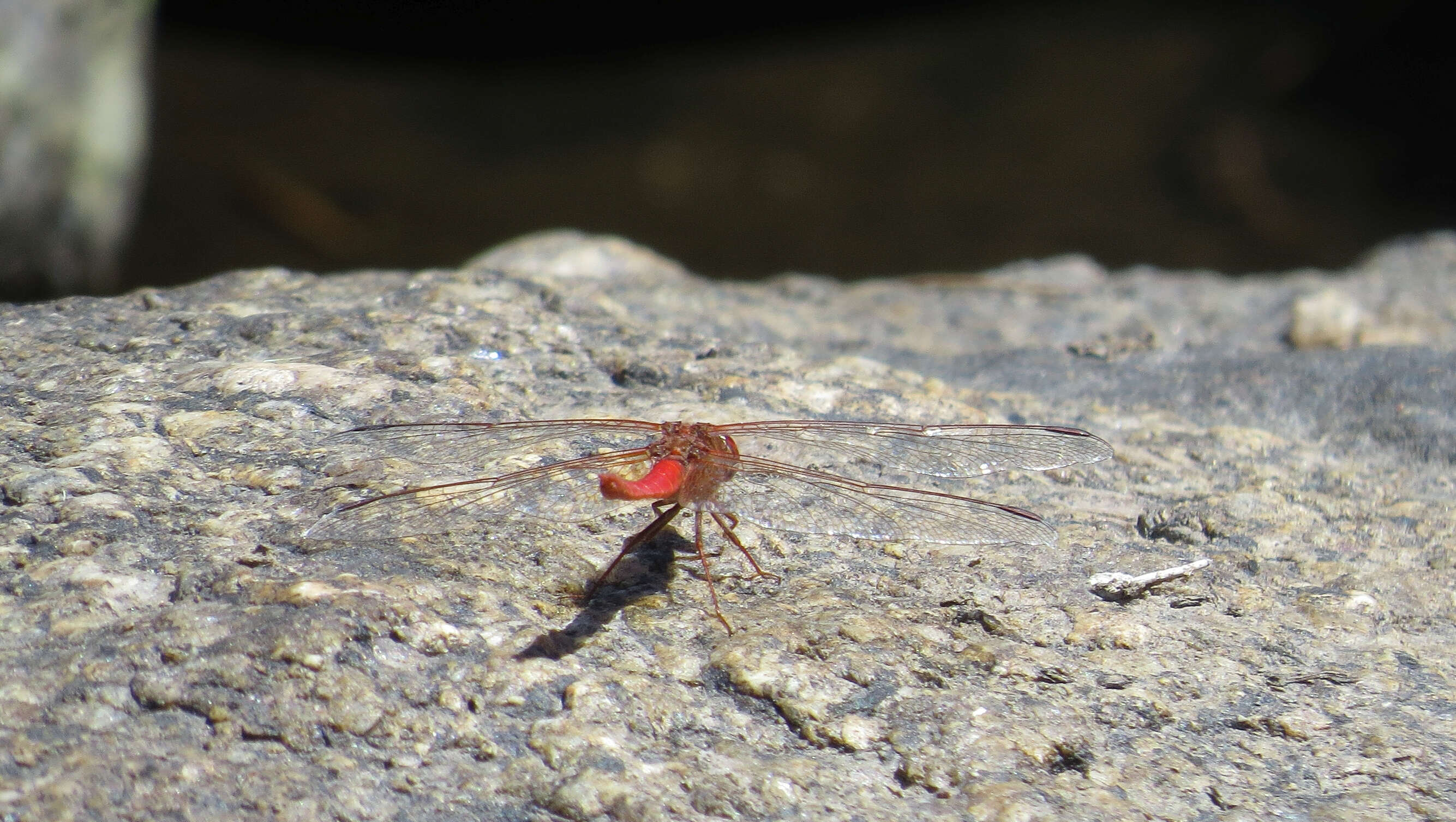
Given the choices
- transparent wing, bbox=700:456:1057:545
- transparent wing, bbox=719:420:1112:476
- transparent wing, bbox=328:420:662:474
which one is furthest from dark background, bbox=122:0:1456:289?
transparent wing, bbox=700:456:1057:545

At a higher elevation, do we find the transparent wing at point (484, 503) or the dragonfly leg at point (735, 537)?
the transparent wing at point (484, 503)

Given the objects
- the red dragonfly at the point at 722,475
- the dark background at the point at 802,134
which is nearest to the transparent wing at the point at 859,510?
the red dragonfly at the point at 722,475

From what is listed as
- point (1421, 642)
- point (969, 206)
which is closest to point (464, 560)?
point (1421, 642)

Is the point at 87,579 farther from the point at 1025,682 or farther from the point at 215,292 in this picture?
the point at 1025,682

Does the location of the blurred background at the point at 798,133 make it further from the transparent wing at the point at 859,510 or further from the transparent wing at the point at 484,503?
the transparent wing at the point at 859,510

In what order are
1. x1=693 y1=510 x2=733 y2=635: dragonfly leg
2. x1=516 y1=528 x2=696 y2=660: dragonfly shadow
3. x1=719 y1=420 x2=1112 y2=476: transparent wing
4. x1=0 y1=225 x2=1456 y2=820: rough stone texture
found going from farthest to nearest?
x1=719 y1=420 x2=1112 y2=476: transparent wing
x1=693 y1=510 x2=733 y2=635: dragonfly leg
x1=516 y1=528 x2=696 y2=660: dragonfly shadow
x1=0 y1=225 x2=1456 y2=820: rough stone texture

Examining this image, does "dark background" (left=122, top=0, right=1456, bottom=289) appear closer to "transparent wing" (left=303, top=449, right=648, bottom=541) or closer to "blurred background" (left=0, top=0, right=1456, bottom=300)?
"blurred background" (left=0, top=0, right=1456, bottom=300)

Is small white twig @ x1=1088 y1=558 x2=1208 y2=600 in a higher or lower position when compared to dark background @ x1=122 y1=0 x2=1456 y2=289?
lower
